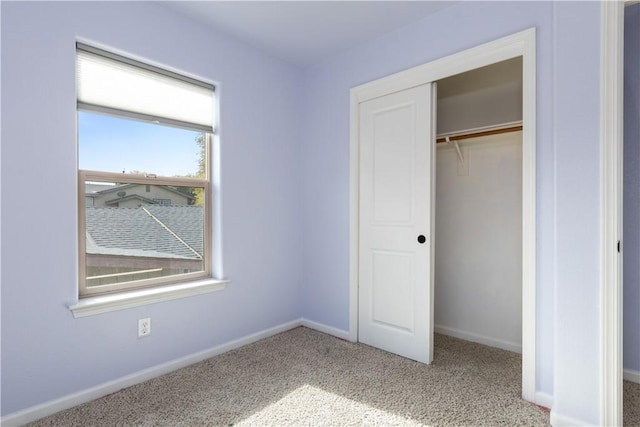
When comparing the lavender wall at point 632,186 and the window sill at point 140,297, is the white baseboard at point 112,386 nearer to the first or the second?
the window sill at point 140,297

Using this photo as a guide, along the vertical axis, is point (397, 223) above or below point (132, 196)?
below

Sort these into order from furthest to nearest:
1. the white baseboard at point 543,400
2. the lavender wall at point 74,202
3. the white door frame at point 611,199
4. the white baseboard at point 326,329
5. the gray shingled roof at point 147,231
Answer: the white baseboard at point 326,329
the gray shingled roof at point 147,231
the white baseboard at point 543,400
the lavender wall at point 74,202
the white door frame at point 611,199

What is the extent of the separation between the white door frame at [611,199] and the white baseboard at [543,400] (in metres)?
0.33

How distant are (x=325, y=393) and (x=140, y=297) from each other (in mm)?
1301

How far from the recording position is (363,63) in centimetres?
284

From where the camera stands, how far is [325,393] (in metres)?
2.11

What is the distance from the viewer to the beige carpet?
185cm

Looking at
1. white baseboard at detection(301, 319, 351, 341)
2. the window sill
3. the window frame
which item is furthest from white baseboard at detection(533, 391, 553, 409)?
the window frame

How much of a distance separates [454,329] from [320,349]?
48.5 inches

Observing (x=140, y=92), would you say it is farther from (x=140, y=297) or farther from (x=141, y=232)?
(x=140, y=297)

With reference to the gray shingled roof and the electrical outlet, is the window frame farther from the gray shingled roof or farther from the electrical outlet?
the electrical outlet

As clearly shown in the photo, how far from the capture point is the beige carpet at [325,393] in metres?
1.85

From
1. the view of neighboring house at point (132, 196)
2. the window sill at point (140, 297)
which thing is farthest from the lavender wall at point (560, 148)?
the window sill at point (140, 297)

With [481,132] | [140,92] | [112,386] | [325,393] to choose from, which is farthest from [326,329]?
[140,92]
